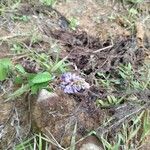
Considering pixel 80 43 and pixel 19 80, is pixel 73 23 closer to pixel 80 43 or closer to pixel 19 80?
pixel 80 43

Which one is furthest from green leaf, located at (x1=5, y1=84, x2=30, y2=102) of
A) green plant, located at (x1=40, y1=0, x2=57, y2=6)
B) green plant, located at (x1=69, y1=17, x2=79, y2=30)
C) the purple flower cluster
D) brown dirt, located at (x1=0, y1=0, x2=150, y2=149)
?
green plant, located at (x1=40, y1=0, x2=57, y2=6)

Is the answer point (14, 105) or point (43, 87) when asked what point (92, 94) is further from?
point (14, 105)

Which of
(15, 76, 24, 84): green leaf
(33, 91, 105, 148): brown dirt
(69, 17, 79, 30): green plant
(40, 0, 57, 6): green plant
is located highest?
(40, 0, 57, 6): green plant

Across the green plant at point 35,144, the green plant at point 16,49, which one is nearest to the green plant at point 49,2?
the green plant at point 16,49

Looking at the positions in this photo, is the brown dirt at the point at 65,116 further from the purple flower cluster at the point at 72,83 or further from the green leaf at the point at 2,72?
the green leaf at the point at 2,72

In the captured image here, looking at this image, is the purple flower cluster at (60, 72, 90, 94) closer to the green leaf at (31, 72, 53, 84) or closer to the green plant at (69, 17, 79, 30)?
the green leaf at (31, 72, 53, 84)

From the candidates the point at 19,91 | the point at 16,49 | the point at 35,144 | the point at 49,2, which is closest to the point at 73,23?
the point at 49,2

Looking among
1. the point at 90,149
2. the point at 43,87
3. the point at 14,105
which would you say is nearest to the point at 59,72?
the point at 43,87
